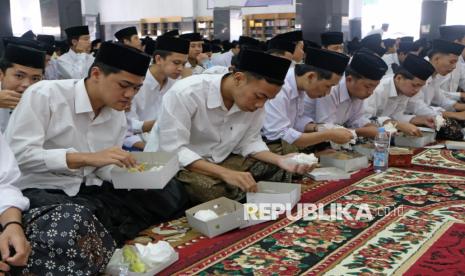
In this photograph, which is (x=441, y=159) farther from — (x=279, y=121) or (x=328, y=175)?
(x=279, y=121)

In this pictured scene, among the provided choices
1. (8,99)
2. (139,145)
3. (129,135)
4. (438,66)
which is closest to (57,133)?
(8,99)

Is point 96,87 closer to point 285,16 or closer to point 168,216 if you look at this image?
point 168,216

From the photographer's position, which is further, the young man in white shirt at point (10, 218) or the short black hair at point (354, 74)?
the short black hair at point (354, 74)

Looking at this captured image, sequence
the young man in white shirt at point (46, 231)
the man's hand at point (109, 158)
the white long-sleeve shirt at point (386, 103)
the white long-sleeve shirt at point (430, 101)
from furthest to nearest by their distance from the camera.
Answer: the white long-sleeve shirt at point (430, 101), the white long-sleeve shirt at point (386, 103), the man's hand at point (109, 158), the young man in white shirt at point (46, 231)

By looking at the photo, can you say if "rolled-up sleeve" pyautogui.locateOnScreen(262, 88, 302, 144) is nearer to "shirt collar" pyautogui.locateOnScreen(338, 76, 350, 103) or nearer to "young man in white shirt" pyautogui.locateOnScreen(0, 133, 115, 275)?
"shirt collar" pyautogui.locateOnScreen(338, 76, 350, 103)

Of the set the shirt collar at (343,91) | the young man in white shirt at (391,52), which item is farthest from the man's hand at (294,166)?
the young man in white shirt at (391,52)

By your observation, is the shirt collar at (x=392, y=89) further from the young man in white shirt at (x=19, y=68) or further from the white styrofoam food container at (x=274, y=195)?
the young man in white shirt at (x=19, y=68)

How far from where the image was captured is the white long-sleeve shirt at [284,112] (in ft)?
10.9

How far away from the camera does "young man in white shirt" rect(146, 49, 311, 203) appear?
2414mm

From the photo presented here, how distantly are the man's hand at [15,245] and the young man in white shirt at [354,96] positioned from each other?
2576mm

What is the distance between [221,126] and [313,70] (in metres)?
0.84

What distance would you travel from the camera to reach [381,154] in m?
3.41

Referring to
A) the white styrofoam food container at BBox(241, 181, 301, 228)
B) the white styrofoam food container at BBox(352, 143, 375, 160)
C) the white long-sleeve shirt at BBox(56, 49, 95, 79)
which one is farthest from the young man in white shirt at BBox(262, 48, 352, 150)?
the white long-sleeve shirt at BBox(56, 49, 95, 79)

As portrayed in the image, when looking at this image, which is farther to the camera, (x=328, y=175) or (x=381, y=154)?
(x=381, y=154)
